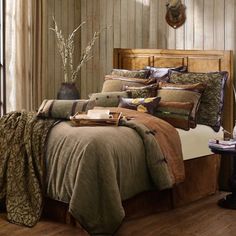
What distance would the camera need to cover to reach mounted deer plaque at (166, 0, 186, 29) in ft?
17.6

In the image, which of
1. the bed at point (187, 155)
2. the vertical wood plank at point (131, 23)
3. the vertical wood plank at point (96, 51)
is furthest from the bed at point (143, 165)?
the vertical wood plank at point (96, 51)

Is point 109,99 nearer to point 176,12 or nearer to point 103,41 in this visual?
point 176,12

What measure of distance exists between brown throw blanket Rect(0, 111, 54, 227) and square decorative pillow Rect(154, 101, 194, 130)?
1.07 m

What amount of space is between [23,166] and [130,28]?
263 centimetres

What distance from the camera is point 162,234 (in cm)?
346

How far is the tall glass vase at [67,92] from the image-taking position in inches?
225

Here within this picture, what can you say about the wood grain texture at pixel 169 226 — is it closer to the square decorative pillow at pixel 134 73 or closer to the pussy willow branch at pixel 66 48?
the square decorative pillow at pixel 134 73

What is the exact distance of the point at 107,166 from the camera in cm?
336

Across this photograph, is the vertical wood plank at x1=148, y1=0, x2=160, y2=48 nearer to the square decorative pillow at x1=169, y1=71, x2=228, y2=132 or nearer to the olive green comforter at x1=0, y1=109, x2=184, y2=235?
the square decorative pillow at x1=169, y1=71, x2=228, y2=132

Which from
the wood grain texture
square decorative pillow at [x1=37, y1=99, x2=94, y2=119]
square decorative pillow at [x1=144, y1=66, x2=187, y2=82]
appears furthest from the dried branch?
the wood grain texture

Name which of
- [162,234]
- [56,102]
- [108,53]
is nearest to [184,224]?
[162,234]

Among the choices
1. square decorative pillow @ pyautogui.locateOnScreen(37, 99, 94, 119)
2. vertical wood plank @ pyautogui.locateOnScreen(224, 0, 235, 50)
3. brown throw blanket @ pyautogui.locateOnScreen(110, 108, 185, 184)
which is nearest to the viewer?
brown throw blanket @ pyautogui.locateOnScreen(110, 108, 185, 184)

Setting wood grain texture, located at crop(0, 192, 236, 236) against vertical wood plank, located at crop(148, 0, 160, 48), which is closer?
wood grain texture, located at crop(0, 192, 236, 236)

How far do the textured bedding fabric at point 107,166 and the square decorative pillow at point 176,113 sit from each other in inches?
13.3
